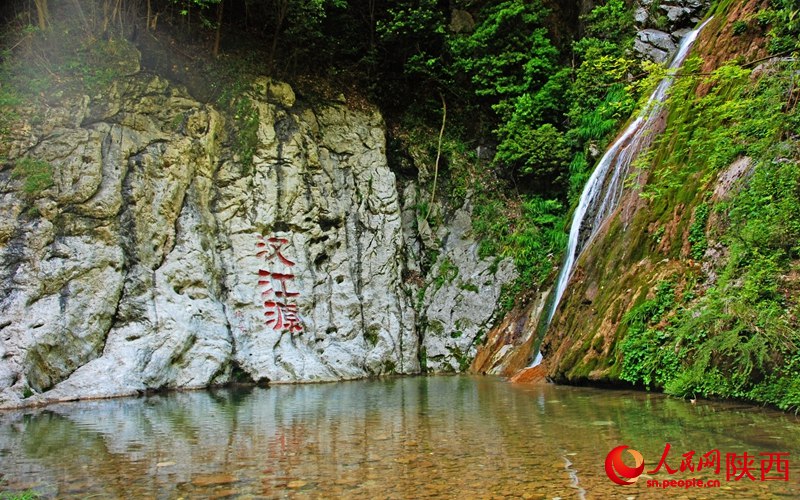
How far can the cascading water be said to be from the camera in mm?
9962

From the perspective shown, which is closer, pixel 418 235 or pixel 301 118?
pixel 301 118

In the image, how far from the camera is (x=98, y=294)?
9.28 meters

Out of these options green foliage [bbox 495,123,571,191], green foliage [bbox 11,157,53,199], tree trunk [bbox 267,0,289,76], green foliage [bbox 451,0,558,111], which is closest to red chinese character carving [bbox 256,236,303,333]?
green foliage [bbox 11,157,53,199]

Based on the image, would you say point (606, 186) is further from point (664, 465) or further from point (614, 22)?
point (664, 465)

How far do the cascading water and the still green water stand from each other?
4.20 metres

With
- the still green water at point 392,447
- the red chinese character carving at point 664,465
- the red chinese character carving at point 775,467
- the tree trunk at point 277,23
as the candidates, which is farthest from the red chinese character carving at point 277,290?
the red chinese character carving at point 775,467

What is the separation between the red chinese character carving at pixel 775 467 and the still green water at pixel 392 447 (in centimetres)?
5

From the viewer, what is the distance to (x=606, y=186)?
10.5 m

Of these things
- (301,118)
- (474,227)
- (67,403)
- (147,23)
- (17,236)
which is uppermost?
A: (147,23)

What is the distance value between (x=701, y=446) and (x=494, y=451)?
1321 mm

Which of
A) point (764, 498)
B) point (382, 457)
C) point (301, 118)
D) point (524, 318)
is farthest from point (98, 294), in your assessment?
point (764, 498)

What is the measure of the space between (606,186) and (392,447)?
8000mm

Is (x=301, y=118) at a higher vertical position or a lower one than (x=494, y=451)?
higher

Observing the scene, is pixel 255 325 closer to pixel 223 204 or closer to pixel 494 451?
pixel 223 204
